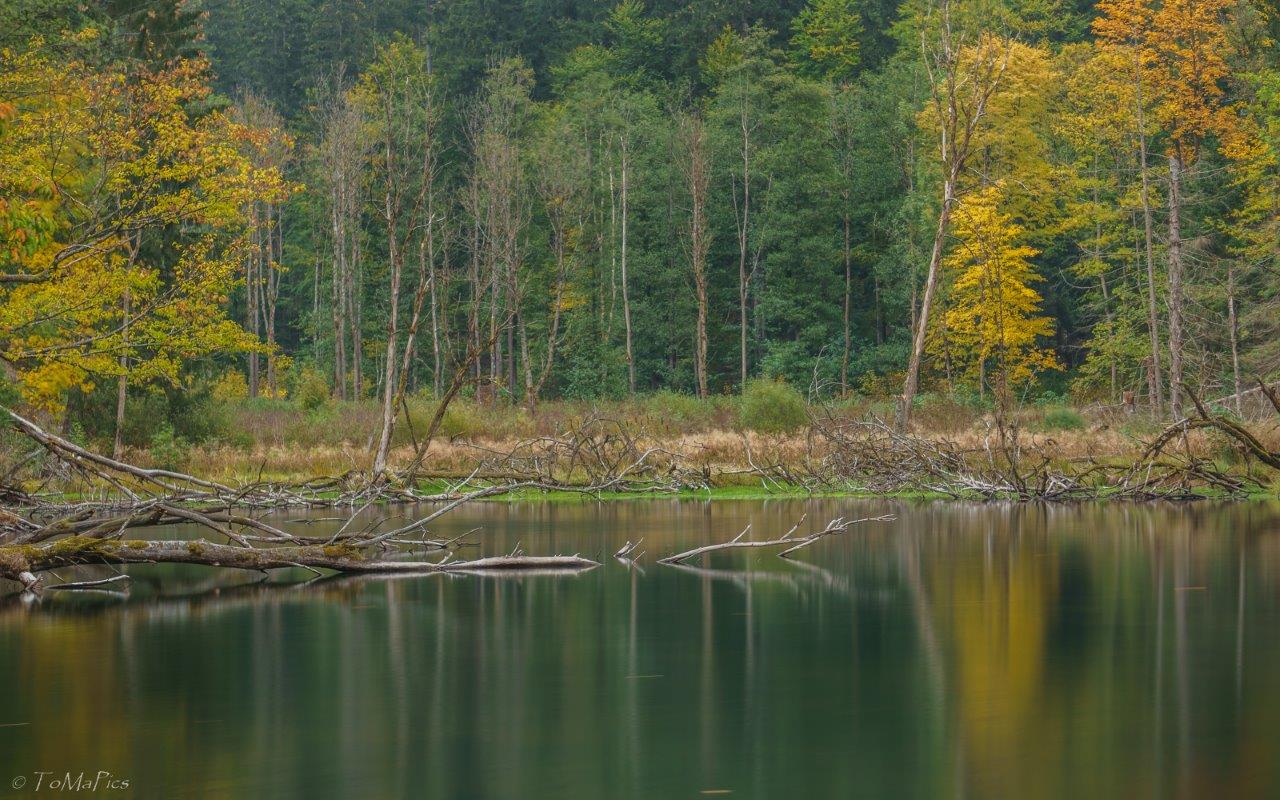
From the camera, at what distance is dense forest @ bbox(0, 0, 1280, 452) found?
168 ft

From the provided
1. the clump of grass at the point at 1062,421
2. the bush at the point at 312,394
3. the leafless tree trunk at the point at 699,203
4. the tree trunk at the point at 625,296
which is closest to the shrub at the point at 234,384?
the bush at the point at 312,394

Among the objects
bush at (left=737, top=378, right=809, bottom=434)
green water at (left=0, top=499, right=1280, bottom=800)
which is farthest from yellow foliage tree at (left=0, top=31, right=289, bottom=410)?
bush at (left=737, top=378, right=809, bottom=434)

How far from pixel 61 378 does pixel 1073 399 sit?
43.4m

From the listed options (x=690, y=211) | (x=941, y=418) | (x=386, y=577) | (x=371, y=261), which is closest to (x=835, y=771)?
(x=386, y=577)

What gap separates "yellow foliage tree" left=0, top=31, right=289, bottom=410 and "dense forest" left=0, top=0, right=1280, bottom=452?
505 millimetres

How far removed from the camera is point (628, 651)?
12.6 m

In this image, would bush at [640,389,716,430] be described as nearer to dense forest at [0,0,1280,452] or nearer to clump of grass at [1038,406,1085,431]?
dense forest at [0,0,1280,452]

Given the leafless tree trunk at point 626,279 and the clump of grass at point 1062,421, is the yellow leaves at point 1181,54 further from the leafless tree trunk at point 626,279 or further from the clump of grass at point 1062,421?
the leafless tree trunk at point 626,279

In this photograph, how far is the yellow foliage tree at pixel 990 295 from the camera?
58844mm

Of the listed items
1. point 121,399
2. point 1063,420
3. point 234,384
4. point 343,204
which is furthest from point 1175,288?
point 234,384

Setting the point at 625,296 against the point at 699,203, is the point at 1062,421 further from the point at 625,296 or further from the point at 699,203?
the point at 625,296

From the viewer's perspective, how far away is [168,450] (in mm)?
34875

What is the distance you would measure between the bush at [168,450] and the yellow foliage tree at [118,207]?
1.42 meters

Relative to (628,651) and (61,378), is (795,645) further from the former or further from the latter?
(61,378)
